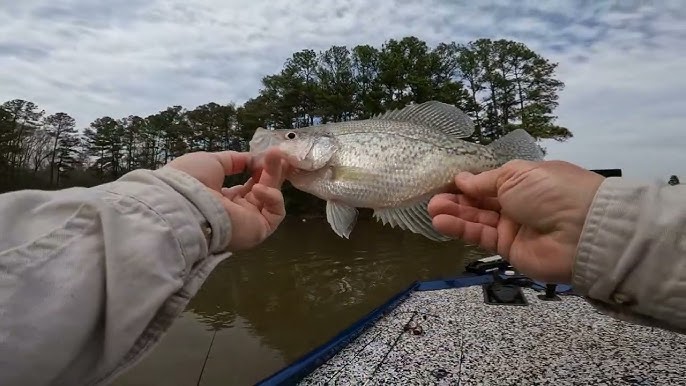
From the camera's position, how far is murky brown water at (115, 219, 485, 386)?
1170 centimetres

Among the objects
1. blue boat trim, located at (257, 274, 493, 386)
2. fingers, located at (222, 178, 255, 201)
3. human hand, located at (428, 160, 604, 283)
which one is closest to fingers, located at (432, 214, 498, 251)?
human hand, located at (428, 160, 604, 283)

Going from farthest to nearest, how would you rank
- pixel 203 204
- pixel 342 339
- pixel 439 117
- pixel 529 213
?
pixel 342 339 → pixel 439 117 → pixel 529 213 → pixel 203 204

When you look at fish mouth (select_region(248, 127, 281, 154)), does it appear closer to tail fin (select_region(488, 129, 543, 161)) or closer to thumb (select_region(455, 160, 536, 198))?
thumb (select_region(455, 160, 536, 198))

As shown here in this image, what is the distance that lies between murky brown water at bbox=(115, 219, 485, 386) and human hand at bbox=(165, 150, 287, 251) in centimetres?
939

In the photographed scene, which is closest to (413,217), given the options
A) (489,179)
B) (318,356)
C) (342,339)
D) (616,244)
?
(489,179)

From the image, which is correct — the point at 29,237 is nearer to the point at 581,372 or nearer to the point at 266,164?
the point at 266,164

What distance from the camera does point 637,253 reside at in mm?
1689

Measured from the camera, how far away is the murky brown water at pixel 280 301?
1170 centimetres

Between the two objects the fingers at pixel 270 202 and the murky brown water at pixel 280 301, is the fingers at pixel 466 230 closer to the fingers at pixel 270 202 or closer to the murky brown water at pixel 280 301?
the fingers at pixel 270 202

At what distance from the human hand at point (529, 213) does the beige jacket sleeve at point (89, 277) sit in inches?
61.3

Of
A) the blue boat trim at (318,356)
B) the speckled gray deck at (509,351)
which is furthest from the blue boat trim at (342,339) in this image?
the speckled gray deck at (509,351)

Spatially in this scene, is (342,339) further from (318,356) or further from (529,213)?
(529,213)

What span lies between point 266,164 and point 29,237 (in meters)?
1.56

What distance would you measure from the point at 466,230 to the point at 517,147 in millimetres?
832
